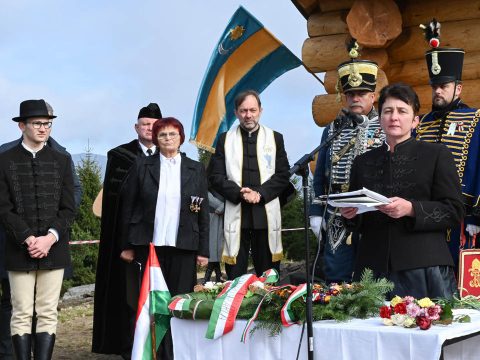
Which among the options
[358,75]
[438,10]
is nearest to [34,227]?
[358,75]

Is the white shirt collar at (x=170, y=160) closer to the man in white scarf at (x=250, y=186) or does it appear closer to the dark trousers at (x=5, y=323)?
the man in white scarf at (x=250, y=186)

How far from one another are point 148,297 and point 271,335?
Answer: 1.35m

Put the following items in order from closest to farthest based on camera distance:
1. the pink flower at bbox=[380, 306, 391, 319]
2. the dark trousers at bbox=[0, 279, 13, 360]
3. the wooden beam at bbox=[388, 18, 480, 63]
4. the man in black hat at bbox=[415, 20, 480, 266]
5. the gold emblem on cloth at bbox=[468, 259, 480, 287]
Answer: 1. the pink flower at bbox=[380, 306, 391, 319]
2. the gold emblem on cloth at bbox=[468, 259, 480, 287]
3. the man in black hat at bbox=[415, 20, 480, 266]
4. the dark trousers at bbox=[0, 279, 13, 360]
5. the wooden beam at bbox=[388, 18, 480, 63]

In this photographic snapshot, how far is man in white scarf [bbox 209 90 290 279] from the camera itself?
6211 mm

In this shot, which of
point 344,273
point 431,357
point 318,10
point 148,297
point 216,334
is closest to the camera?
point 431,357

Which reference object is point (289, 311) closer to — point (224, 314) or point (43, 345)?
point (224, 314)

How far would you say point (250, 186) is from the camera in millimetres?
6297

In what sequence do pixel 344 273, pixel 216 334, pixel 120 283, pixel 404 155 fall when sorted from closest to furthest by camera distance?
1. pixel 216 334
2. pixel 404 155
3. pixel 344 273
4. pixel 120 283

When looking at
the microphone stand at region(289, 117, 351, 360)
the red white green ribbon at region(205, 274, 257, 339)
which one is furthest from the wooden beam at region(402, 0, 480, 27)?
the red white green ribbon at region(205, 274, 257, 339)

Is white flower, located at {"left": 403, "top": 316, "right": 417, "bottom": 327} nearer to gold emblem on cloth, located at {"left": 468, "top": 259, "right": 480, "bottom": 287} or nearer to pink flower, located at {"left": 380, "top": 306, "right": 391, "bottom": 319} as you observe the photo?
pink flower, located at {"left": 380, "top": 306, "right": 391, "bottom": 319}

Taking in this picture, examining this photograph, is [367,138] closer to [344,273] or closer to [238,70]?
[344,273]

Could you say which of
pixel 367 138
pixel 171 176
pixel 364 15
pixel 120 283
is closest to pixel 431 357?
pixel 367 138

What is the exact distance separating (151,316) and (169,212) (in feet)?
3.95

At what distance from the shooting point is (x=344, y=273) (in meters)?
5.72
